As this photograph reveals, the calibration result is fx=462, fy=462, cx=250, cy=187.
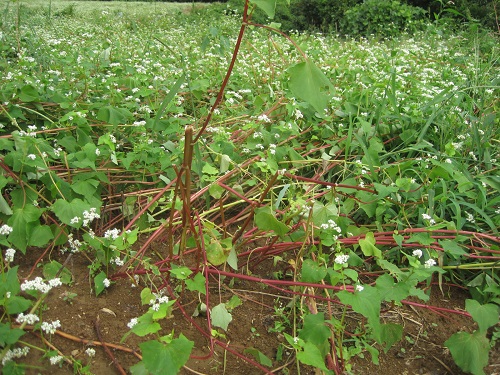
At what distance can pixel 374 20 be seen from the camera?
329 inches

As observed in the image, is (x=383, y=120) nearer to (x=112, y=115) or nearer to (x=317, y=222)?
(x=317, y=222)

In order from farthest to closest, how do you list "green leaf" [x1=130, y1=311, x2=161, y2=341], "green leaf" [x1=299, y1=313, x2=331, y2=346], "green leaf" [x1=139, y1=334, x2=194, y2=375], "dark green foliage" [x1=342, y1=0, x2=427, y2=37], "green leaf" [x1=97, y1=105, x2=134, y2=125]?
1. "dark green foliage" [x1=342, y1=0, x2=427, y2=37]
2. "green leaf" [x1=97, y1=105, x2=134, y2=125]
3. "green leaf" [x1=299, y1=313, x2=331, y2=346]
4. "green leaf" [x1=130, y1=311, x2=161, y2=341]
5. "green leaf" [x1=139, y1=334, x2=194, y2=375]

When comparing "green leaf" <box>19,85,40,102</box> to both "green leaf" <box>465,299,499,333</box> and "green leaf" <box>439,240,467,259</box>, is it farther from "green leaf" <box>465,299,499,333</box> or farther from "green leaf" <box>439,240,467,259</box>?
"green leaf" <box>465,299,499,333</box>

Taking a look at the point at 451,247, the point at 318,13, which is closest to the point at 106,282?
the point at 451,247

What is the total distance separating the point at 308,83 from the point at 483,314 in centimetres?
103

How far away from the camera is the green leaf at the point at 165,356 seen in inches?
45.4

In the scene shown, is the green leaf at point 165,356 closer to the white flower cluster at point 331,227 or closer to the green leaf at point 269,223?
the green leaf at point 269,223

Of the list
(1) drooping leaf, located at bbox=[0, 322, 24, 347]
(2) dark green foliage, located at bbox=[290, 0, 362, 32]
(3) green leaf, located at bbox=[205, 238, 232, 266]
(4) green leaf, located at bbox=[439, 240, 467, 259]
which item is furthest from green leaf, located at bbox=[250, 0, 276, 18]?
(2) dark green foliage, located at bbox=[290, 0, 362, 32]

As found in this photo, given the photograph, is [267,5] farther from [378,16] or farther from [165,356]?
[378,16]

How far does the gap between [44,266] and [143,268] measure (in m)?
0.35

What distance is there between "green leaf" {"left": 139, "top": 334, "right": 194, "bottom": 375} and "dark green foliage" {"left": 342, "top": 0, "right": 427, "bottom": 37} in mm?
7872

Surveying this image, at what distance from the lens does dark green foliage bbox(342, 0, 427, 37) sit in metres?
8.24

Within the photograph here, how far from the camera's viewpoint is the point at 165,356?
1177 millimetres

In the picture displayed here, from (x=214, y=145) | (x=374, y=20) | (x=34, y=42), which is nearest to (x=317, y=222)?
(x=214, y=145)
